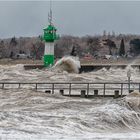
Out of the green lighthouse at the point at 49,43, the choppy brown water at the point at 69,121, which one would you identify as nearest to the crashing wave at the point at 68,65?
the green lighthouse at the point at 49,43

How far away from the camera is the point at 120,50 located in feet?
461

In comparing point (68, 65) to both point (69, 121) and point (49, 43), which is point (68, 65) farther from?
point (69, 121)

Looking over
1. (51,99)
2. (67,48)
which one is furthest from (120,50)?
(51,99)

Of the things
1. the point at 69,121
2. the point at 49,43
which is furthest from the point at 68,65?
the point at 69,121

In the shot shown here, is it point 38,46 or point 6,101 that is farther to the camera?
point 38,46

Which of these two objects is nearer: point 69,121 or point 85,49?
point 69,121

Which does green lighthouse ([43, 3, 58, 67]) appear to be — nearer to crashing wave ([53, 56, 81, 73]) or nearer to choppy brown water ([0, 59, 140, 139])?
crashing wave ([53, 56, 81, 73])

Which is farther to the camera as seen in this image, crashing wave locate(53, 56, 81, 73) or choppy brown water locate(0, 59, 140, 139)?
crashing wave locate(53, 56, 81, 73)

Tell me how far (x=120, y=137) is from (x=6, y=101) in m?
11.7

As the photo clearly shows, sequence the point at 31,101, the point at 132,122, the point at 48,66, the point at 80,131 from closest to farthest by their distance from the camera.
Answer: the point at 80,131 → the point at 132,122 → the point at 31,101 → the point at 48,66

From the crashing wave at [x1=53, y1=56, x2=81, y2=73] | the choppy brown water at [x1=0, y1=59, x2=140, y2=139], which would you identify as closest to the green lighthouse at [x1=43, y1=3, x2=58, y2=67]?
the crashing wave at [x1=53, y1=56, x2=81, y2=73]

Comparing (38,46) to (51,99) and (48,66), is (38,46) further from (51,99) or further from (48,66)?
(51,99)

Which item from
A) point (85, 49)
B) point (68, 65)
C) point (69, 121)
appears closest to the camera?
point (69, 121)

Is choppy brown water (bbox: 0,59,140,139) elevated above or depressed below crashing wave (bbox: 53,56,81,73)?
below
